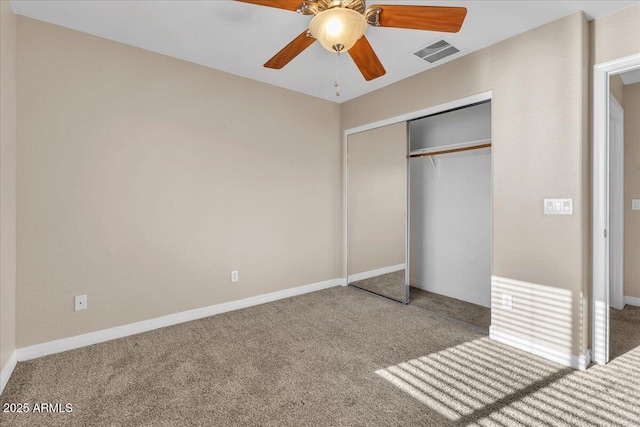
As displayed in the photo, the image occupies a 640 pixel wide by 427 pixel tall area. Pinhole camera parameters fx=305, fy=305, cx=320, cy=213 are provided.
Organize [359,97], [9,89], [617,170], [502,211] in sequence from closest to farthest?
[9,89]
[502,211]
[617,170]
[359,97]


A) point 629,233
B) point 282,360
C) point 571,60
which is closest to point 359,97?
point 571,60

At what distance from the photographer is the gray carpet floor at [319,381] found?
5.53 feet

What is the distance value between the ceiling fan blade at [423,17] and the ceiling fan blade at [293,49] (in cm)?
40

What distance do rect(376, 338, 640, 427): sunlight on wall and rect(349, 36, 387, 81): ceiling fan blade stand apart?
2084 millimetres

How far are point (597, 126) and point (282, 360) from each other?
2.86 metres

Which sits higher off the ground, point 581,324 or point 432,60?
point 432,60

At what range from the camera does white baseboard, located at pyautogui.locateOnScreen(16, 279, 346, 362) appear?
2.32m

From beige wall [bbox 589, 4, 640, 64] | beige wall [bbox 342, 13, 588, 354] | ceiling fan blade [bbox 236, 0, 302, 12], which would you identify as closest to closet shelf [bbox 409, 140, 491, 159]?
beige wall [bbox 342, 13, 588, 354]

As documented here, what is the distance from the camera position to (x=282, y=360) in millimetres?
2277

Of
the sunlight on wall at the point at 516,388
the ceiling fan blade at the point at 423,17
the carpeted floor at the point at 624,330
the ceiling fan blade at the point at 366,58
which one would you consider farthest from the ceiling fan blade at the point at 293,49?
the carpeted floor at the point at 624,330

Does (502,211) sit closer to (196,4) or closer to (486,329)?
(486,329)

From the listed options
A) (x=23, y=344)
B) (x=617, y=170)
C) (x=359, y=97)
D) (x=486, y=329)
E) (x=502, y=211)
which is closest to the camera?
(x=23, y=344)

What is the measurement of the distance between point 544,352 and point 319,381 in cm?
174

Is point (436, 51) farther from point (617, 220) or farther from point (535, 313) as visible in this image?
point (617, 220)
